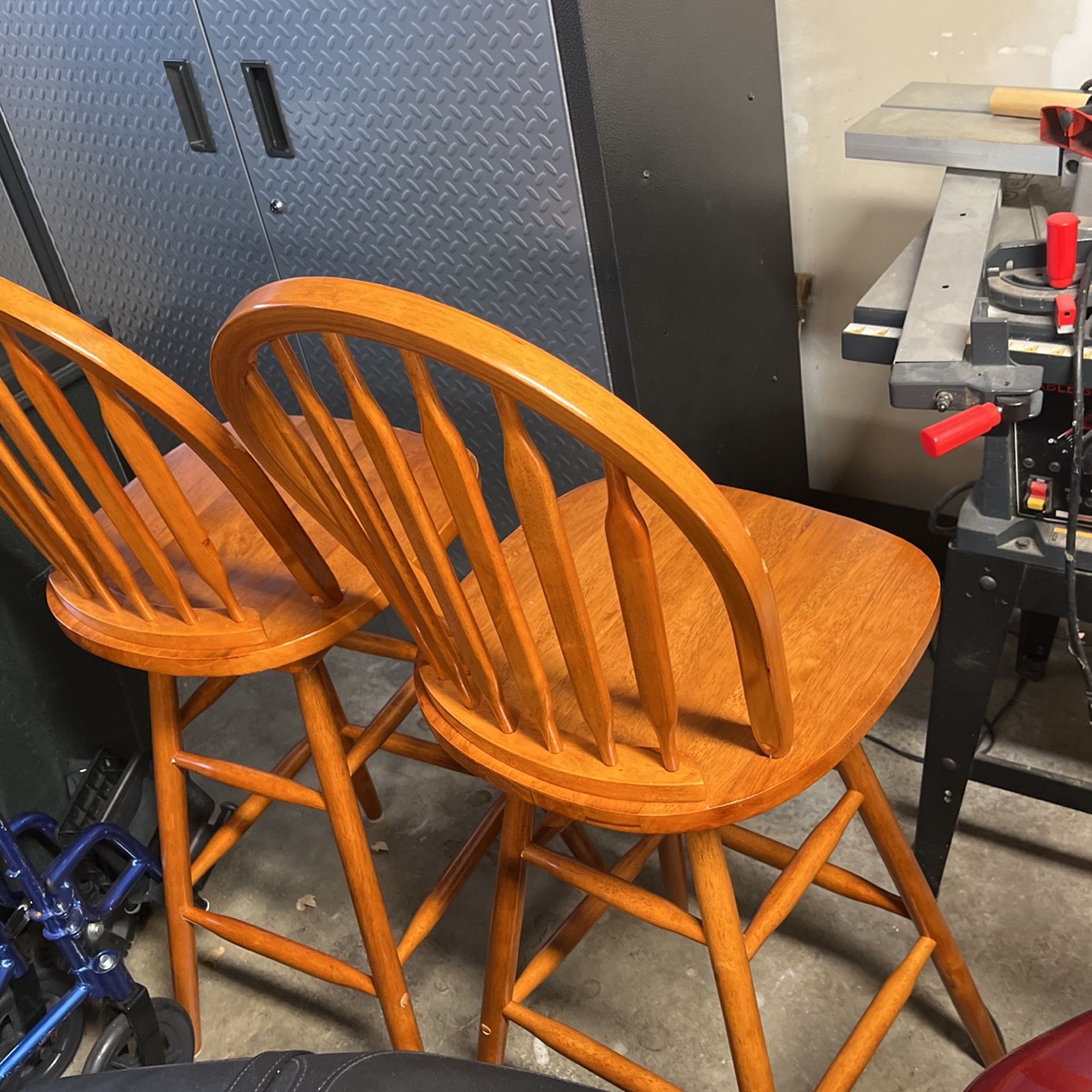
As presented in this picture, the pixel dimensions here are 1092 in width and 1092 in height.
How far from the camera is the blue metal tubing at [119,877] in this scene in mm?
1445

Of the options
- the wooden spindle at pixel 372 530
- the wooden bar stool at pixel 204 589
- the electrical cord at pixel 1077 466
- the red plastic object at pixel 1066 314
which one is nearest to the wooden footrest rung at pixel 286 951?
the wooden bar stool at pixel 204 589

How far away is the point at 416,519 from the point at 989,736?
1359 millimetres

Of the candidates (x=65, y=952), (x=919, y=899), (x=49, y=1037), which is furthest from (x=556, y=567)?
(x=49, y=1037)

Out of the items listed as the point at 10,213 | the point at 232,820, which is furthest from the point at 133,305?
the point at 232,820

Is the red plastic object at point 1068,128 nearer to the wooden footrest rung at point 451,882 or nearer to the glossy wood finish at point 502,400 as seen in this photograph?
the glossy wood finish at point 502,400

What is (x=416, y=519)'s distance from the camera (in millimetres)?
847

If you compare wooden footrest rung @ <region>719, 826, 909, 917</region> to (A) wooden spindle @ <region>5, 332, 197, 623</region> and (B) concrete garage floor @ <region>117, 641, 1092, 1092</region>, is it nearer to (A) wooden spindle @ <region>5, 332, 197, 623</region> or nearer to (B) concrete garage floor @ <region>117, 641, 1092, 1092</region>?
(B) concrete garage floor @ <region>117, 641, 1092, 1092</region>

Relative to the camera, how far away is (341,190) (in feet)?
5.50

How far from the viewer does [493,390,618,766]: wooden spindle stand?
74 centimetres

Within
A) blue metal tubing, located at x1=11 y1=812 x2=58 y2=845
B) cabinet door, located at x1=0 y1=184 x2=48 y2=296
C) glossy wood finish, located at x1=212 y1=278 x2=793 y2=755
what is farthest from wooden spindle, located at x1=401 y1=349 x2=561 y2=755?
cabinet door, located at x1=0 y1=184 x2=48 y2=296

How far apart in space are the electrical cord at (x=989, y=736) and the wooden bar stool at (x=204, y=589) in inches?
30.5

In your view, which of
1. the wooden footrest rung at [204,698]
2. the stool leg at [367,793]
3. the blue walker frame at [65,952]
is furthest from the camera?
the stool leg at [367,793]

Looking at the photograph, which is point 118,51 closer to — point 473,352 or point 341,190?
point 341,190

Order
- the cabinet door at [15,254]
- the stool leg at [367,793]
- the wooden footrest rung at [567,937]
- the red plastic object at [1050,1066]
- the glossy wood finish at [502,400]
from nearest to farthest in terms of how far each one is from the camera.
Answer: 1. the glossy wood finish at [502,400]
2. the red plastic object at [1050,1066]
3. the wooden footrest rung at [567,937]
4. the stool leg at [367,793]
5. the cabinet door at [15,254]
